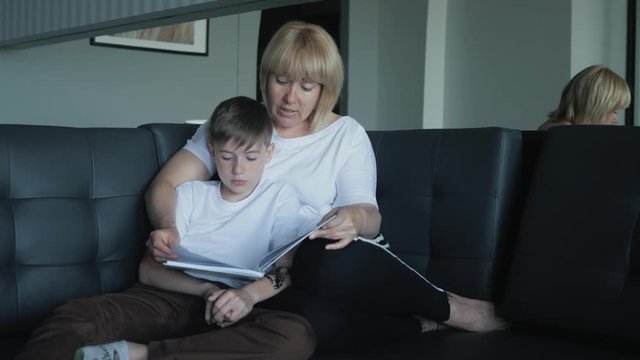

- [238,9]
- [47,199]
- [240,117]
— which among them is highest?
[238,9]

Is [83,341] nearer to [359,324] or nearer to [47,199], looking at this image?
[47,199]

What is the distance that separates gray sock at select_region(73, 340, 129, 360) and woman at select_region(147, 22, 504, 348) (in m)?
0.38

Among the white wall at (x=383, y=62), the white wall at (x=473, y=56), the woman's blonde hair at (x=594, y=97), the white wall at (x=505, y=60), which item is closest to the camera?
the woman's blonde hair at (x=594, y=97)

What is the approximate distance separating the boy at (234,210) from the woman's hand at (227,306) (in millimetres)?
103

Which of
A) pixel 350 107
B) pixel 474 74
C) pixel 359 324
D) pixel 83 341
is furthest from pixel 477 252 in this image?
pixel 350 107

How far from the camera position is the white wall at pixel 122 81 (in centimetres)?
475

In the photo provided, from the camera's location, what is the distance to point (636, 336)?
171 cm

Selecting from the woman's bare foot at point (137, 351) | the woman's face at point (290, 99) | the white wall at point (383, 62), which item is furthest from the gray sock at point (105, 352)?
the white wall at point (383, 62)

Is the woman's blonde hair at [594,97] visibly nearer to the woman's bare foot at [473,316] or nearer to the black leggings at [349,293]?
the woman's bare foot at [473,316]

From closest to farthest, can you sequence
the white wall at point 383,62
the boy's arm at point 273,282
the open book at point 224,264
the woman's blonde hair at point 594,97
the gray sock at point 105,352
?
the gray sock at point 105,352, the open book at point 224,264, the boy's arm at point 273,282, the woman's blonde hair at point 594,97, the white wall at point 383,62

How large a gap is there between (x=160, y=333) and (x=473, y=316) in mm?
765

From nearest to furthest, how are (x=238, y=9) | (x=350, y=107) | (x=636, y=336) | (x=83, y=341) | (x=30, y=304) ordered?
(x=83, y=341) < (x=636, y=336) < (x=30, y=304) < (x=238, y=9) < (x=350, y=107)

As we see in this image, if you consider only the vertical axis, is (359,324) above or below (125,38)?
below

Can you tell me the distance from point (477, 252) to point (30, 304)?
1.12 meters
